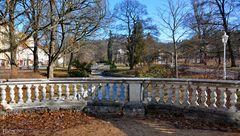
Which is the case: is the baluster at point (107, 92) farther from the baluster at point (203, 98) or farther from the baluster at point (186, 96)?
the baluster at point (203, 98)

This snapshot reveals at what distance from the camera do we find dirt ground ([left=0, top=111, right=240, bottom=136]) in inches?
257

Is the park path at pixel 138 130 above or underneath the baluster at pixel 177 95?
underneath

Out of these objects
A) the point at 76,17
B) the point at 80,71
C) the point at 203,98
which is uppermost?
the point at 76,17

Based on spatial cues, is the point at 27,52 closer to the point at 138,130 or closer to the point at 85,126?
the point at 85,126

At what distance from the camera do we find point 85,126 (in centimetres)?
719

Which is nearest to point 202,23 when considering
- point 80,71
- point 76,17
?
point 80,71

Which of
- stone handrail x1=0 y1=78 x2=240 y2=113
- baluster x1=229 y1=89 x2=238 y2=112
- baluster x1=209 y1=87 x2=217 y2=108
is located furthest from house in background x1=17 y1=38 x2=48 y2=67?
baluster x1=229 y1=89 x2=238 y2=112

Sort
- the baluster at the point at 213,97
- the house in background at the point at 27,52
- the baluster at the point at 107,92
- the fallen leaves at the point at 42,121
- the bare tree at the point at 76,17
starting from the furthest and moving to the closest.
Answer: the house in background at the point at 27,52
the bare tree at the point at 76,17
the baluster at the point at 107,92
the baluster at the point at 213,97
the fallen leaves at the point at 42,121

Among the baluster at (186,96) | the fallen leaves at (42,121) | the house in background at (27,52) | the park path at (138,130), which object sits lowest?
the park path at (138,130)

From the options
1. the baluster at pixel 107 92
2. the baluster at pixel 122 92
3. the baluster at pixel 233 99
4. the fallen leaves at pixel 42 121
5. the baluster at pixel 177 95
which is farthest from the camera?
the baluster at pixel 107 92

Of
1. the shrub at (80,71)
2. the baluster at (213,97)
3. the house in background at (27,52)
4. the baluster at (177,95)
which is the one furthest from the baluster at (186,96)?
the shrub at (80,71)

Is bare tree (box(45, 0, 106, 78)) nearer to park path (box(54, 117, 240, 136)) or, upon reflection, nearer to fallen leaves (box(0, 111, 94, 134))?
fallen leaves (box(0, 111, 94, 134))

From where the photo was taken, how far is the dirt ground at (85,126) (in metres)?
6.52

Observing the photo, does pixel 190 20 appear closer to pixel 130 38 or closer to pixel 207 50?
pixel 207 50
